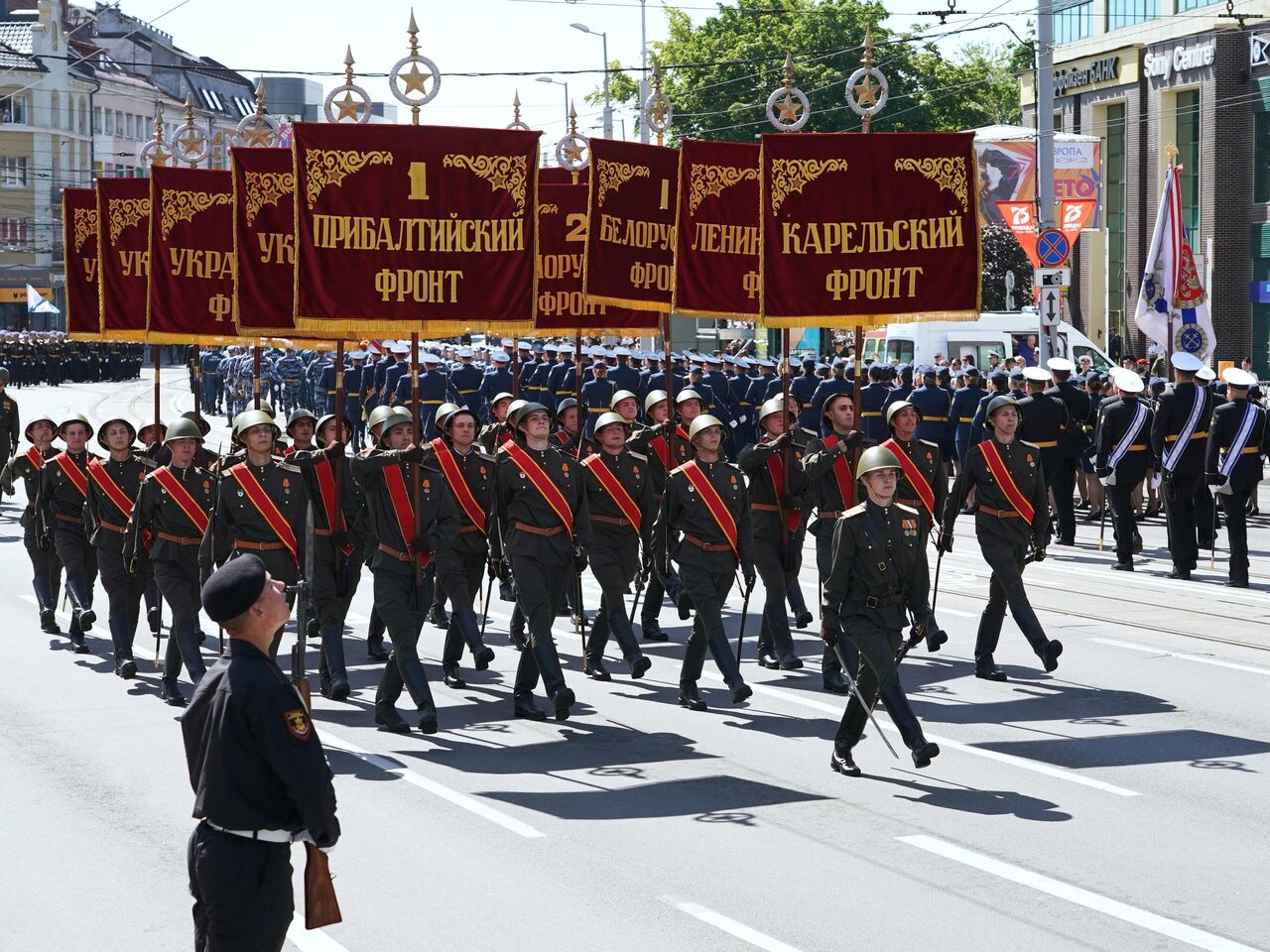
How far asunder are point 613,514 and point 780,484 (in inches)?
49.8

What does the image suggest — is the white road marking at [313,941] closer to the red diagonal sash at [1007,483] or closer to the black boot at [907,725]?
the black boot at [907,725]

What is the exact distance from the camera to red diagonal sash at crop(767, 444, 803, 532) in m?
13.8

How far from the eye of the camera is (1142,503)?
24.2m

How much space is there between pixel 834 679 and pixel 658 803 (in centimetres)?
330

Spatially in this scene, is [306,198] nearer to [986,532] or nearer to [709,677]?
[709,677]

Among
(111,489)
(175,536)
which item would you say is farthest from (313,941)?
(111,489)

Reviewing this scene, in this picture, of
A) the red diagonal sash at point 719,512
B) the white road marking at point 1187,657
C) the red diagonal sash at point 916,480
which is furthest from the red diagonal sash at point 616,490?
the white road marking at point 1187,657

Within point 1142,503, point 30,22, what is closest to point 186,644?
point 1142,503

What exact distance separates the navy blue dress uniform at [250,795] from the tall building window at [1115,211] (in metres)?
49.8

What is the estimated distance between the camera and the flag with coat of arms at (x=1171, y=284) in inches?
1093

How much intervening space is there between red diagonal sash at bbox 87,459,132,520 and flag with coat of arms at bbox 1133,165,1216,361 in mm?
17648

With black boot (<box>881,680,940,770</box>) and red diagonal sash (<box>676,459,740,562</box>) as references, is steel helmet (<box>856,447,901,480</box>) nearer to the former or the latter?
black boot (<box>881,680,940,770</box>)

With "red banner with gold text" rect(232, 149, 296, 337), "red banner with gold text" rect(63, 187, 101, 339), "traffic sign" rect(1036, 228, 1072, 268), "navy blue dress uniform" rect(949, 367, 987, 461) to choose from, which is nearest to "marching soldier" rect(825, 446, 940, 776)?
"red banner with gold text" rect(232, 149, 296, 337)

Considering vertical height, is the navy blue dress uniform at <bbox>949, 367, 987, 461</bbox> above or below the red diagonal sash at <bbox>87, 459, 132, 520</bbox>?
above
